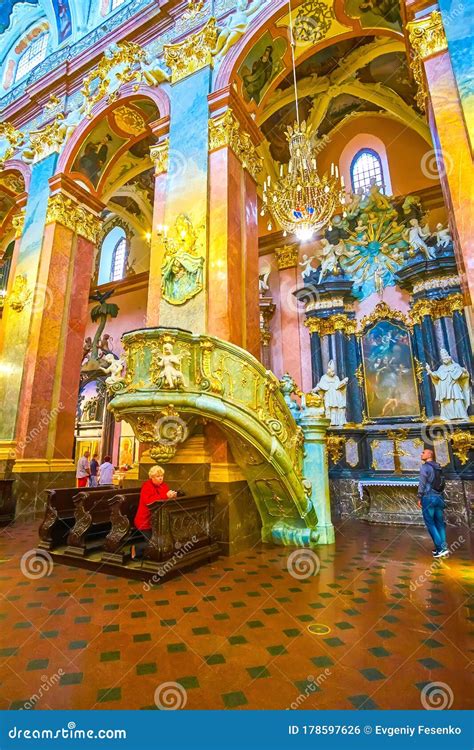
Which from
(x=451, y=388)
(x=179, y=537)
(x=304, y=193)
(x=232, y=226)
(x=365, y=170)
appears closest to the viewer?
(x=179, y=537)

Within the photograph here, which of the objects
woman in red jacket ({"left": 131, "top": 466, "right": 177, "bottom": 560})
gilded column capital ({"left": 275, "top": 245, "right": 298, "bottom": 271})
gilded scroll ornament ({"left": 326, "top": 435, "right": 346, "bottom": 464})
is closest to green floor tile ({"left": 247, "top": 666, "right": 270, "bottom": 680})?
woman in red jacket ({"left": 131, "top": 466, "right": 177, "bottom": 560})

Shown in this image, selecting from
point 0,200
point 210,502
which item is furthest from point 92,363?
point 210,502

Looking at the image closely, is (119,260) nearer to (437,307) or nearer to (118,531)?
(437,307)

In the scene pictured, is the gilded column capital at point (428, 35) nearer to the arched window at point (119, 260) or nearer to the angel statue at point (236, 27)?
the angel statue at point (236, 27)

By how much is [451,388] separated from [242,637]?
7.30 meters

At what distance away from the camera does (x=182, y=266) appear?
6301mm

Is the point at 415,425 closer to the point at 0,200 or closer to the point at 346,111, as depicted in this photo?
the point at 346,111

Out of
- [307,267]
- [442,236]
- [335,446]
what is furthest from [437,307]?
[335,446]

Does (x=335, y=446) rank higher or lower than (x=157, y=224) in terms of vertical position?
lower

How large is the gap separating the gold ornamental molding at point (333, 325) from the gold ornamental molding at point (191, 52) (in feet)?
20.4

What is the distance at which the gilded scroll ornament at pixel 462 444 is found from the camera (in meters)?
7.52

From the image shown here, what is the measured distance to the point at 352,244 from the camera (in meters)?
10.7

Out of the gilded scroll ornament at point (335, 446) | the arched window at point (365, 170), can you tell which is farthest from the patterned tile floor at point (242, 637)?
the arched window at point (365, 170)

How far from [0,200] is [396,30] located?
481 inches
